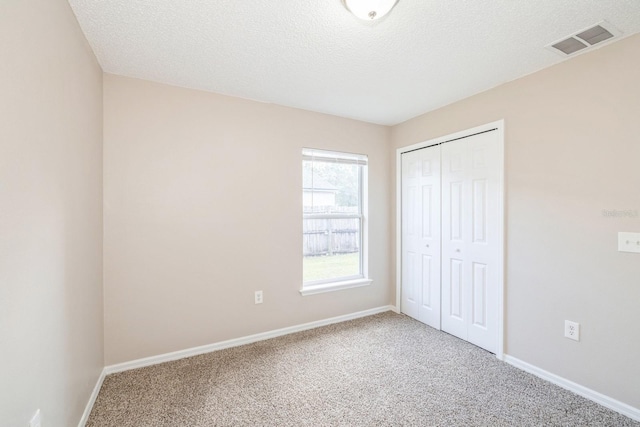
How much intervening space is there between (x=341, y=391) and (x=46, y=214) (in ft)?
6.74

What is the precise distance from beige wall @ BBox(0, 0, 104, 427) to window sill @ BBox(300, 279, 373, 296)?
186 cm

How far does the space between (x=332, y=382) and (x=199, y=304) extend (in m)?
1.36

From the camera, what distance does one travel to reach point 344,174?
3455 mm

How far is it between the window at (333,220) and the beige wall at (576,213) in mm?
1568

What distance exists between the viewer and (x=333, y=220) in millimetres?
3377

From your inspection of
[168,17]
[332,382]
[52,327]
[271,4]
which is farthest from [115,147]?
[332,382]

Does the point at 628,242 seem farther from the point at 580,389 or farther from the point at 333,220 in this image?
the point at 333,220

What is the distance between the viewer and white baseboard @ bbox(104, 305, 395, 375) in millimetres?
2305

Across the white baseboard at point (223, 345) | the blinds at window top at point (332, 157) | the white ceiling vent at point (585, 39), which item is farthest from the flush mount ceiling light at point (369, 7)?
the white baseboard at point (223, 345)

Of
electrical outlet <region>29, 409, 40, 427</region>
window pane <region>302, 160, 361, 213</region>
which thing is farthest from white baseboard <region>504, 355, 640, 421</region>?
electrical outlet <region>29, 409, 40, 427</region>

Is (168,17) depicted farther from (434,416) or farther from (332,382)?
(434,416)

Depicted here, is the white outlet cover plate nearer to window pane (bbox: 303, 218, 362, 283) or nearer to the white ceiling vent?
the white ceiling vent

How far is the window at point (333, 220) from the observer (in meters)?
3.18

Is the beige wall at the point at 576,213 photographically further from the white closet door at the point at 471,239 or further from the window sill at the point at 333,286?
the window sill at the point at 333,286
